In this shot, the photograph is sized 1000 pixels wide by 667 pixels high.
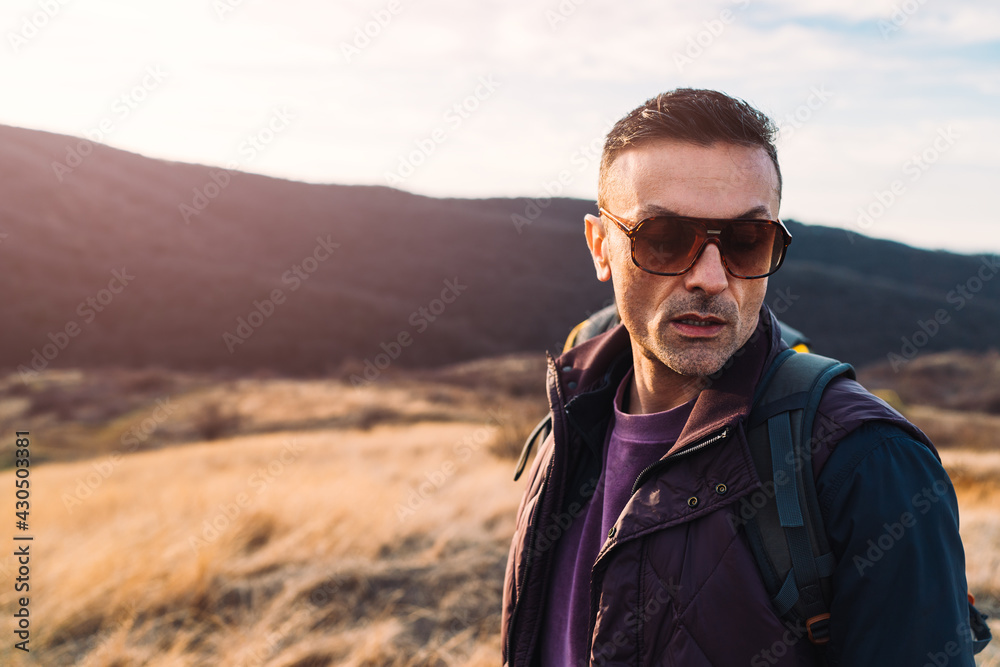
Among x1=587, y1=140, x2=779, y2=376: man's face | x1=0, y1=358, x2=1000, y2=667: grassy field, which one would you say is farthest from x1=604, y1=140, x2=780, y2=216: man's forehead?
x1=0, y1=358, x2=1000, y2=667: grassy field

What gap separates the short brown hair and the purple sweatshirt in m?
0.70

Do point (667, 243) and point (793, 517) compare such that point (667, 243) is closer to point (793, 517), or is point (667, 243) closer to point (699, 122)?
point (699, 122)

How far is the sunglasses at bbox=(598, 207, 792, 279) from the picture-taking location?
4.95ft

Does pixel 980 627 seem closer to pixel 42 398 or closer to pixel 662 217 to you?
pixel 662 217

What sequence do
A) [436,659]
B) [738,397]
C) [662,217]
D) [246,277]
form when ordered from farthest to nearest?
[246,277] → [436,659] → [662,217] → [738,397]

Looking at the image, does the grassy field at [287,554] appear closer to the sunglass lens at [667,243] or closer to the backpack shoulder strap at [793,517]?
the backpack shoulder strap at [793,517]

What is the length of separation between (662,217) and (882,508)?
0.82 metres

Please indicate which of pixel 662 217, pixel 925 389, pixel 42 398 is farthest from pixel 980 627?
pixel 925 389

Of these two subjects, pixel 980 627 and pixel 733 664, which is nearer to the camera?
pixel 733 664

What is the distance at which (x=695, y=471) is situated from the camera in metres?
1.35

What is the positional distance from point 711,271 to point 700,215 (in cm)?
15

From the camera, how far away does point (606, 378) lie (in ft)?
6.41

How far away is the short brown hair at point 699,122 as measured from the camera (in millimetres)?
1476

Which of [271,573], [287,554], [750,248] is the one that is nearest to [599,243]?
[750,248]
